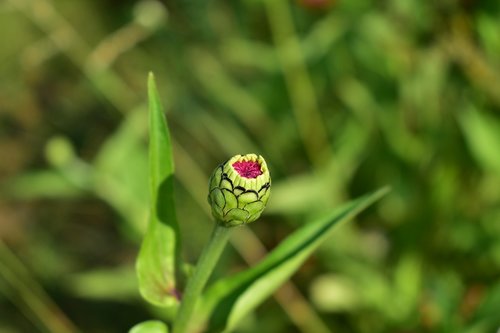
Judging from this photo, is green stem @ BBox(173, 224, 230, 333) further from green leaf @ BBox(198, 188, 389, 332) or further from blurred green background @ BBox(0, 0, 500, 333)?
blurred green background @ BBox(0, 0, 500, 333)

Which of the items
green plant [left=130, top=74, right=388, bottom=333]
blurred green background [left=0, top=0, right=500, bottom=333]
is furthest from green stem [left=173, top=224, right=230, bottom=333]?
blurred green background [left=0, top=0, right=500, bottom=333]

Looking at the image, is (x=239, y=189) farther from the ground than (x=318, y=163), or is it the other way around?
(x=318, y=163)

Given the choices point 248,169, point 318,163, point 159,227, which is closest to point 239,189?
point 248,169

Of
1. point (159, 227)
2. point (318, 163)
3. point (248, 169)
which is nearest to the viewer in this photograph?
point (248, 169)

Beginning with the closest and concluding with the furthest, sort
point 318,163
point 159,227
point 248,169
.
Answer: point 248,169, point 159,227, point 318,163

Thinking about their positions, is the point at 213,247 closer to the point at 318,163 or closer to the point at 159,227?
the point at 159,227

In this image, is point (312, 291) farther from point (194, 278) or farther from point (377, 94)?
point (194, 278)

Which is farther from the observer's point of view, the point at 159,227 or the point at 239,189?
the point at 159,227
